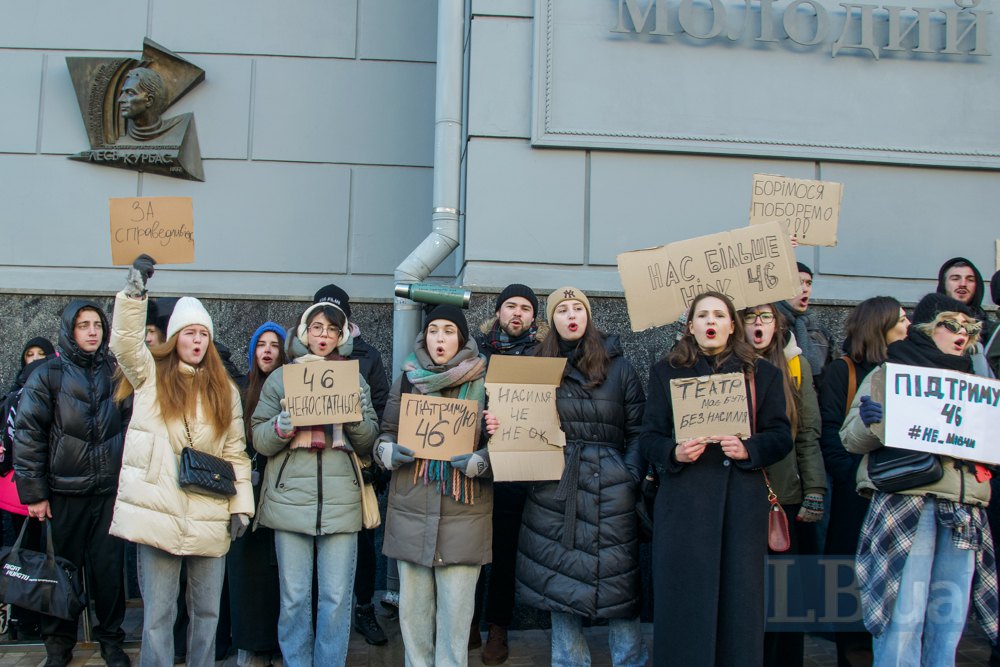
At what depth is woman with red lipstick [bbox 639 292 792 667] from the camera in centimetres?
367

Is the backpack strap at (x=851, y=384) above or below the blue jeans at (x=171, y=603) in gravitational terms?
above

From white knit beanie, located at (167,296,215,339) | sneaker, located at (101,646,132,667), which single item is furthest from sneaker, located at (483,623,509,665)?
white knit beanie, located at (167,296,215,339)

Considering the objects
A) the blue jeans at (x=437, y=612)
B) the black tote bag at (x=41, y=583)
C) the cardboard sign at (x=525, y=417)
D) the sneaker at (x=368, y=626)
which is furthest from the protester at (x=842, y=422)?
the black tote bag at (x=41, y=583)

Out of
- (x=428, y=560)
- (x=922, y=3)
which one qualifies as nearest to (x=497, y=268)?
(x=428, y=560)

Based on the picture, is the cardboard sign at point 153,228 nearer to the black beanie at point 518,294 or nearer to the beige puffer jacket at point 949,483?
the black beanie at point 518,294

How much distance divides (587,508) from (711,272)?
1.45 metres

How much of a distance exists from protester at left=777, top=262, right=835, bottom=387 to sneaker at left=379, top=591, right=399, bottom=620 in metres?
2.92

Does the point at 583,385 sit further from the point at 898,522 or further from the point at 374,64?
the point at 374,64

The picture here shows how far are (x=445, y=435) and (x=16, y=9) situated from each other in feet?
17.6

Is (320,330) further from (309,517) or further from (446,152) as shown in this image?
(446,152)

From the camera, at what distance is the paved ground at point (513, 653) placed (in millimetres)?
4676

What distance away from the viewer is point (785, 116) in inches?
235

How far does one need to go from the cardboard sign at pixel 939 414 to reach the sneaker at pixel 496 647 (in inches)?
94.0

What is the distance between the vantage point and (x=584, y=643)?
172 inches
